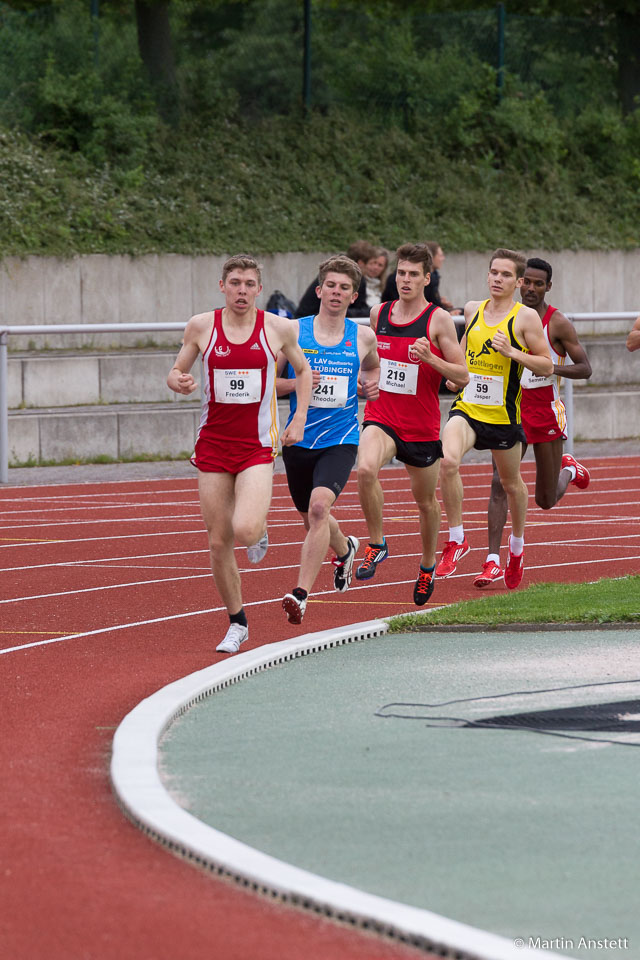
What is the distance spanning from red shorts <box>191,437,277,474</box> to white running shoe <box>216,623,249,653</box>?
77 centimetres

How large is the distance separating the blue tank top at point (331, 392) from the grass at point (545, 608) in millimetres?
1146

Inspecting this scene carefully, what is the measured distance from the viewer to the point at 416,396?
35.1 ft

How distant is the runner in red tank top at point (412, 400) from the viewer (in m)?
10.5

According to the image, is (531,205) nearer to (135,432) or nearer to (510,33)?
(510,33)

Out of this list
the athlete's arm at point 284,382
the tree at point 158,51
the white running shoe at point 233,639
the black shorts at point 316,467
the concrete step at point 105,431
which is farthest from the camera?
the tree at point 158,51

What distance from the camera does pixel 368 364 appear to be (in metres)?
10.4

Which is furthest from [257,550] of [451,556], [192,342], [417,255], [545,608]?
[451,556]

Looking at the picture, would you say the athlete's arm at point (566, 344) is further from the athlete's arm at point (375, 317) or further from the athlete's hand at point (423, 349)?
the athlete's hand at point (423, 349)

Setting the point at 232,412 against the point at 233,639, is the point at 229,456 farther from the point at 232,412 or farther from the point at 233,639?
the point at 233,639

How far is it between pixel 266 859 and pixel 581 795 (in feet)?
4.10

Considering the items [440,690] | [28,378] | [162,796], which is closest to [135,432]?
[28,378]

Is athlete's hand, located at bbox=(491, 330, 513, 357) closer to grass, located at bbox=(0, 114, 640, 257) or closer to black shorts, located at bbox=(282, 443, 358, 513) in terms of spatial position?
black shorts, located at bbox=(282, 443, 358, 513)

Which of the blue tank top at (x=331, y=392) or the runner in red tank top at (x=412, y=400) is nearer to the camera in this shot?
the blue tank top at (x=331, y=392)

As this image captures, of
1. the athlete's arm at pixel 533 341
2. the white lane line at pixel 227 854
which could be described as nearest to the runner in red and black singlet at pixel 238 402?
the white lane line at pixel 227 854
